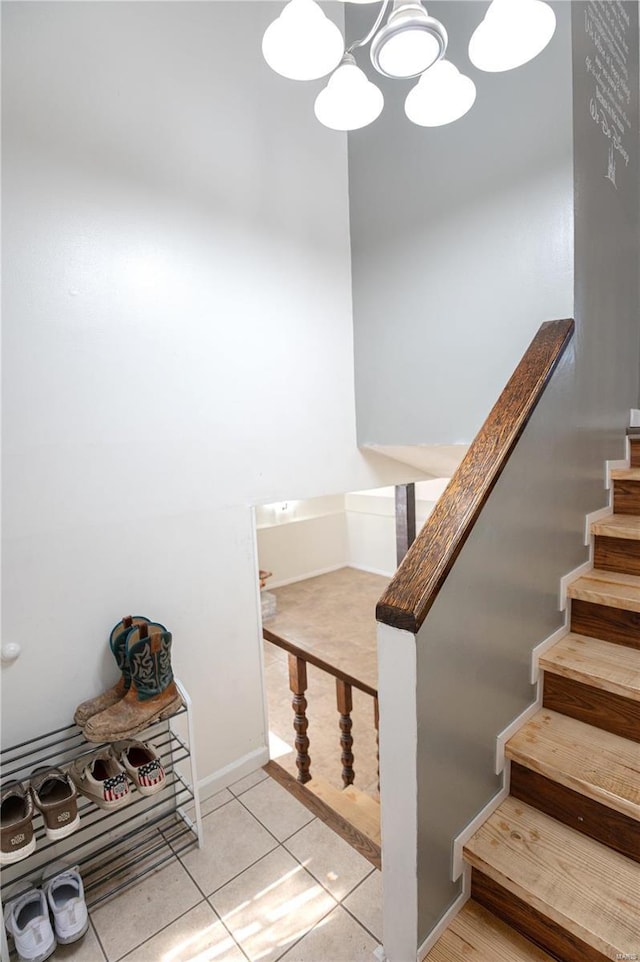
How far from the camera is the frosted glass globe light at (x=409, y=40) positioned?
0.97 m

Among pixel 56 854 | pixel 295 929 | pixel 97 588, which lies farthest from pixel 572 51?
pixel 56 854

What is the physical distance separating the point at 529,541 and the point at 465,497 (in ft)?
1.17

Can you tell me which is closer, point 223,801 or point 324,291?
point 223,801

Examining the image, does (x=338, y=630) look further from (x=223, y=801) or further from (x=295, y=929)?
(x=295, y=929)

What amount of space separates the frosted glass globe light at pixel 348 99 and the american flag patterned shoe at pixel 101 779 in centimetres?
192

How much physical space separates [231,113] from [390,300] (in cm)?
93

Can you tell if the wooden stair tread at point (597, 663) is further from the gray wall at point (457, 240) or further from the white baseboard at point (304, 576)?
the white baseboard at point (304, 576)

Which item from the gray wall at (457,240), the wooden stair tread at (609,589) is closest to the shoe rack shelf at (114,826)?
the wooden stair tread at (609,589)

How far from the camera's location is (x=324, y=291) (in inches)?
81.4

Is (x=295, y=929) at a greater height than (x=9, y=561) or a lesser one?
lesser

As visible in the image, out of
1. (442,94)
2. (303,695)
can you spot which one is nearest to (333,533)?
(303,695)

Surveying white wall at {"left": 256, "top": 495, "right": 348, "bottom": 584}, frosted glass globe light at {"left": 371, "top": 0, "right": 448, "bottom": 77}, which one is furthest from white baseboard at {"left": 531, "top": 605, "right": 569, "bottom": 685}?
white wall at {"left": 256, "top": 495, "right": 348, "bottom": 584}

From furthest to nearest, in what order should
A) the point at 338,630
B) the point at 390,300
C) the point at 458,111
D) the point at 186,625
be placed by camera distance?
the point at 338,630 → the point at 390,300 → the point at 186,625 → the point at 458,111

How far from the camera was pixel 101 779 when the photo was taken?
4.62 feet
